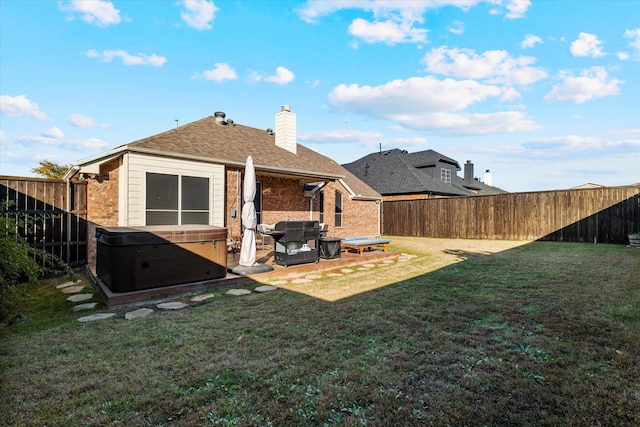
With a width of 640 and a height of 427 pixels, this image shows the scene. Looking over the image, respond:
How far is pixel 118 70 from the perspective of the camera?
11.5 metres

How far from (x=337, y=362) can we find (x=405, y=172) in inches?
921

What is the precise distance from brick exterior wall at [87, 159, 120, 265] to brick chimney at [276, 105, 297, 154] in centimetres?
685

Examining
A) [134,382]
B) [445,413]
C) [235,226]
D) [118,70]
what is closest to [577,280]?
[445,413]

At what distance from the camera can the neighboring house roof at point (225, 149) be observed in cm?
839

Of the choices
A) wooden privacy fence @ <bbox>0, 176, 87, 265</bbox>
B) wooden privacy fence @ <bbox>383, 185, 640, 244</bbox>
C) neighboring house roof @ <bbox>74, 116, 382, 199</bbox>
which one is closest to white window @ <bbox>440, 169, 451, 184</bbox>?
wooden privacy fence @ <bbox>383, 185, 640, 244</bbox>

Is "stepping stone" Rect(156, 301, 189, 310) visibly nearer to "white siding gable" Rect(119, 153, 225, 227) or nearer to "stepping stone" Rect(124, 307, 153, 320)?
"stepping stone" Rect(124, 307, 153, 320)

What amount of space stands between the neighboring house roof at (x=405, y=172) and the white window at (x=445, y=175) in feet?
1.54

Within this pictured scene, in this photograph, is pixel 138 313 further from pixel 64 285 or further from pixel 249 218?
pixel 64 285

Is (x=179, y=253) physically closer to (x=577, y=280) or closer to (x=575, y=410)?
(x=575, y=410)

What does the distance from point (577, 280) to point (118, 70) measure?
1537cm

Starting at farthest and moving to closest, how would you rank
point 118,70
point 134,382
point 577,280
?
point 118,70, point 577,280, point 134,382

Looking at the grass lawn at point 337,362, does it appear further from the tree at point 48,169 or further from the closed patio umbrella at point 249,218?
the tree at point 48,169

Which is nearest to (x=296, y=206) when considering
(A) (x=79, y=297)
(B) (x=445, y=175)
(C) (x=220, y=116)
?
(C) (x=220, y=116)

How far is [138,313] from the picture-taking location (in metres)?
4.36
